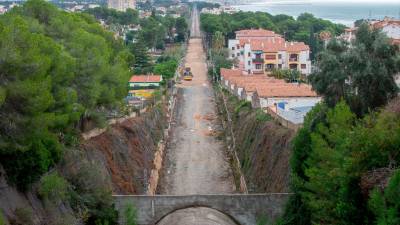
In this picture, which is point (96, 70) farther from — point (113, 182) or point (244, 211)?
point (244, 211)

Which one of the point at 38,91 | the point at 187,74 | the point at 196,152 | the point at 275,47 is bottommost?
the point at 196,152

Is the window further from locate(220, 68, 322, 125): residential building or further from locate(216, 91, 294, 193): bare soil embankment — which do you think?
locate(216, 91, 294, 193): bare soil embankment

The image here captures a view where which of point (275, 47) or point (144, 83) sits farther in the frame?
point (275, 47)

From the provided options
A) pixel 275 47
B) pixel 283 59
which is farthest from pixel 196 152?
pixel 283 59

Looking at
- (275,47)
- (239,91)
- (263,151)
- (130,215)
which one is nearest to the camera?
(130,215)

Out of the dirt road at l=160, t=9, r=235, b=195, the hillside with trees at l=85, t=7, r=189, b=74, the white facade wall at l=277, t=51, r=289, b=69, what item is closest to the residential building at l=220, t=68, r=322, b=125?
the dirt road at l=160, t=9, r=235, b=195

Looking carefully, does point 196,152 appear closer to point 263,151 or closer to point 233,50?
point 263,151
